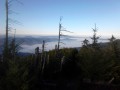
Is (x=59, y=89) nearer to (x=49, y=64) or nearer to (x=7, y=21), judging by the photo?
(x=49, y=64)

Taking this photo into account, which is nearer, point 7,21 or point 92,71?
point 92,71

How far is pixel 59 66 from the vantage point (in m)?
26.8

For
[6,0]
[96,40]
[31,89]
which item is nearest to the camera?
[31,89]

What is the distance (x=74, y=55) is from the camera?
114 feet

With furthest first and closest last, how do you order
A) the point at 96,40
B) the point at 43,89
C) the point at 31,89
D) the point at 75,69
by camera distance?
the point at 96,40 → the point at 75,69 → the point at 43,89 → the point at 31,89

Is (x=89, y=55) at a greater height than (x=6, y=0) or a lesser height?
lesser

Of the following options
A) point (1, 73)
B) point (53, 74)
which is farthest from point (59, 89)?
point (1, 73)

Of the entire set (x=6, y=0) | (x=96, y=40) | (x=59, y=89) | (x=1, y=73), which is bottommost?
(x=59, y=89)

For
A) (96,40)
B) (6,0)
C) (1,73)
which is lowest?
(1,73)

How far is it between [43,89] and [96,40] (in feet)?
115

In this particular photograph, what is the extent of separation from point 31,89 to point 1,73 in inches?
109

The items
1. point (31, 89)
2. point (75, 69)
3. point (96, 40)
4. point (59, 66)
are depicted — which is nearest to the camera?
point (31, 89)

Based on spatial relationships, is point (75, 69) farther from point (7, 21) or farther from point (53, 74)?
point (7, 21)

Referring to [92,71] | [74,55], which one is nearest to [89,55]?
[92,71]
